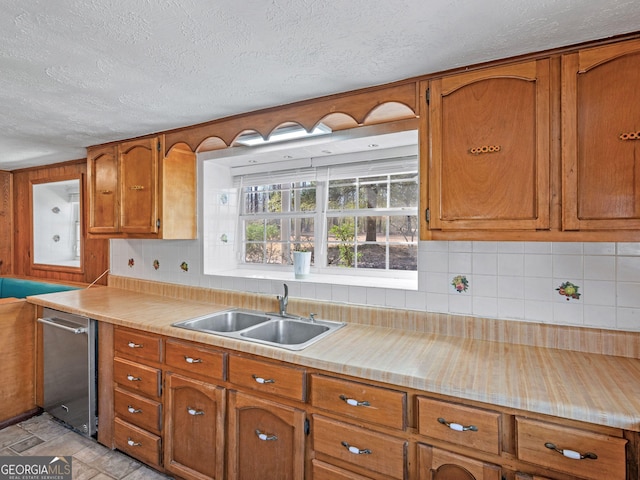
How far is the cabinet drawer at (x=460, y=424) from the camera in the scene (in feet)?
3.86

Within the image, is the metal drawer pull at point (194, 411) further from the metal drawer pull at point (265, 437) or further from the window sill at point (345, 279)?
the window sill at point (345, 279)

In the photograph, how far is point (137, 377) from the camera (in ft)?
6.74

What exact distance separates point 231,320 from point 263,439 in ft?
2.71

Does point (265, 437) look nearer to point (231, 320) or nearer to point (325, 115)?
point (231, 320)

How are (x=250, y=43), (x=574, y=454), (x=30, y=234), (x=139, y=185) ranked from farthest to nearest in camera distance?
(x=30, y=234) < (x=139, y=185) < (x=250, y=43) < (x=574, y=454)

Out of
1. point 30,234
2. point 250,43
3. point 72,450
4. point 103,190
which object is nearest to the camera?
point 250,43

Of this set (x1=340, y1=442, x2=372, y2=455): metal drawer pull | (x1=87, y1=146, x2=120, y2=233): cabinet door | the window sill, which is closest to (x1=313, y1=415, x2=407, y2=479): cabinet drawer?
(x1=340, y1=442, x2=372, y2=455): metal drawer pull

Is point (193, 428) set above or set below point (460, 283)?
below

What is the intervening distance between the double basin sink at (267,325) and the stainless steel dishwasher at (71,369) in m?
0.75

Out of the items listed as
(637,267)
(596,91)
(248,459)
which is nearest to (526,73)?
(596,91)

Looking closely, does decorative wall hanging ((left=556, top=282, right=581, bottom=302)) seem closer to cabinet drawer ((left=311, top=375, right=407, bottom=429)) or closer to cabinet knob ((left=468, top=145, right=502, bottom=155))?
cabinet knob ((left=468, top=145, right=502, bottom=155))

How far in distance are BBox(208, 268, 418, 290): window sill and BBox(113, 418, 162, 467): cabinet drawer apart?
1.06m

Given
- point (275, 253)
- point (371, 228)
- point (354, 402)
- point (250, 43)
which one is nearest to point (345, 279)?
point (371, 228)

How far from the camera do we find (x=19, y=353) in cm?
263
